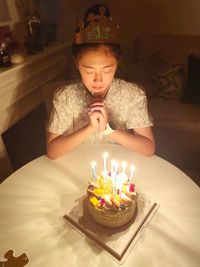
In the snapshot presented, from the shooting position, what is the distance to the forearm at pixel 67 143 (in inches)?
47.4

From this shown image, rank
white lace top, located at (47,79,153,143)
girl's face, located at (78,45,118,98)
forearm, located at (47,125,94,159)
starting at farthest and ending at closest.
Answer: white lace top, located at (47,79,153,143) < forearm, located at (47,125,94,159) < girl's face, located at (78,45,118,98)

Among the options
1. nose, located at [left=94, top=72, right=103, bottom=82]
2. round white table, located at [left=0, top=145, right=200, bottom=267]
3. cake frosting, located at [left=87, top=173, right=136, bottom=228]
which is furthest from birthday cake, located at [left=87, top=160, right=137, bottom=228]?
nose, located at [left=94, top=72, right=103, bottom=82]

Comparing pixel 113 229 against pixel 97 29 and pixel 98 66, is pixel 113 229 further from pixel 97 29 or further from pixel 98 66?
pixel 97 29

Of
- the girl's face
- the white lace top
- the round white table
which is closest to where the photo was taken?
the round white table

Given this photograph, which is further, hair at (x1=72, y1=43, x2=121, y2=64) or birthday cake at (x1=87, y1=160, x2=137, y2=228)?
hair at (x1=72, y1=43, x2=121, y2=64)

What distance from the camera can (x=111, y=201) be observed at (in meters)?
0.86

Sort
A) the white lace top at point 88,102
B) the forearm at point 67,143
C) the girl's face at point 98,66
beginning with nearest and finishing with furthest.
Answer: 1. the girl's face at point 98,66
2. the forearm at point 67,143
3. the white lace top at point 88,102

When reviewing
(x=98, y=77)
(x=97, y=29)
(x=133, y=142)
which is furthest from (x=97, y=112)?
(x=97, y=29)

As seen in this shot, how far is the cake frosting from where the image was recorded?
2.73ft

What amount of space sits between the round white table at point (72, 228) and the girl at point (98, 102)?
12 centimetres

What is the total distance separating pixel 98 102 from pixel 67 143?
304 mm

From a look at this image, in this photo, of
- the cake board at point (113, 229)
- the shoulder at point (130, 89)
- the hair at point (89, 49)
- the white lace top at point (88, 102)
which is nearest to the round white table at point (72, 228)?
the cake board at point (113, 229)

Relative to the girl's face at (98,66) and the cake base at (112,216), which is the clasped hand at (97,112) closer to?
the girl's face at (98,66)

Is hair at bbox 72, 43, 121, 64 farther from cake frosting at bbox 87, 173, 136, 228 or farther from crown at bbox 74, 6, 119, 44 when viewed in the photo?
→ cake frosting at bbox 87, 173, 136, 228
